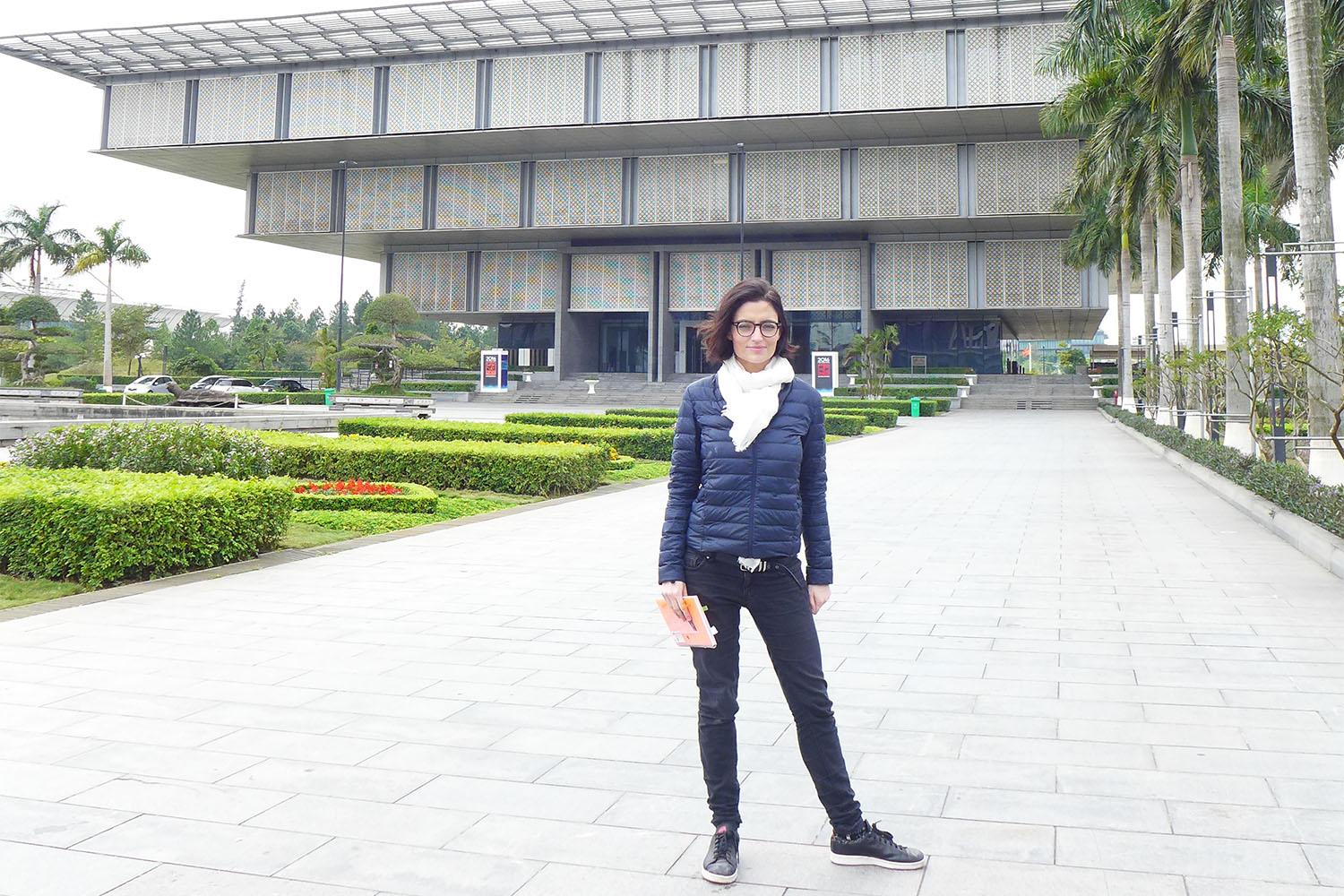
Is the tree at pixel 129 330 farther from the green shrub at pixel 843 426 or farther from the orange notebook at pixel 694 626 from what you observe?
the orange notebook at pixel 694 626

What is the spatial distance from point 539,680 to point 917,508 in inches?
333

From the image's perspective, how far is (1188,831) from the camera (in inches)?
137

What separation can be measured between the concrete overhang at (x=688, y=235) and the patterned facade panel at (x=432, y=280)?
0.57 m

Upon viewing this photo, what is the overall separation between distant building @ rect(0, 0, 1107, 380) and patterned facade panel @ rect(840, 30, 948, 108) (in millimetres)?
109

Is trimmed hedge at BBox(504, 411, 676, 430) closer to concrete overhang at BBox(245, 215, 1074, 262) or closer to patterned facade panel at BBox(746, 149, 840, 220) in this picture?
patterned facade panel at BBox(746, 149, 840, 220)

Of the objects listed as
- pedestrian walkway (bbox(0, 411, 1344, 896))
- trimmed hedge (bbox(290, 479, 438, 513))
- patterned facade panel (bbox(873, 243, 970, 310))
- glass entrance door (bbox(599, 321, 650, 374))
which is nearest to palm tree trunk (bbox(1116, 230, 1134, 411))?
patterned facade panel (bbox(873, 243, 970, 310))

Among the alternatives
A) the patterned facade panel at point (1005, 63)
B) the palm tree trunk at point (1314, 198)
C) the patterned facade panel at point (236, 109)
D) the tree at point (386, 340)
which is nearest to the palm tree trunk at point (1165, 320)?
the palm tree trunk at point (1314, 198)

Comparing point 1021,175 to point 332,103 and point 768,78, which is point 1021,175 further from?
point 332,103

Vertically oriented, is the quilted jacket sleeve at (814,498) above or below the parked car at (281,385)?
below

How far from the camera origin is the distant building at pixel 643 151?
4709 cm

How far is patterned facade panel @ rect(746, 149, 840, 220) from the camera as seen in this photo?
51.2 metres

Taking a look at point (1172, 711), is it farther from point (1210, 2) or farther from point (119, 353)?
point (119, 353)

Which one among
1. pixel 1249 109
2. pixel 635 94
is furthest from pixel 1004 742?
pixel 635 94

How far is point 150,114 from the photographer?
5438 cm
